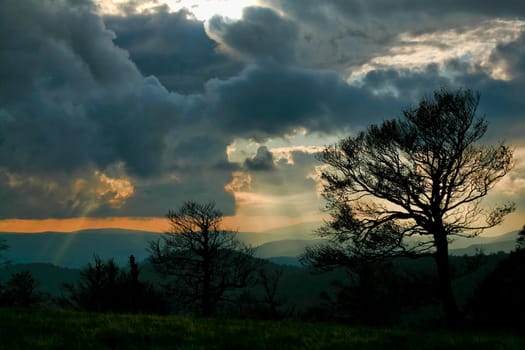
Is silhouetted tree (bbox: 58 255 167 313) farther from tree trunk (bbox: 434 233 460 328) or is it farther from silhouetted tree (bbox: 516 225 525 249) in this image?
silhouetted tree (bbox: 516 225 525 249)

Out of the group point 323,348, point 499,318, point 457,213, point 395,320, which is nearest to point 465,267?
point 457,213

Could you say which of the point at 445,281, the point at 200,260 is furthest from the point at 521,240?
the point at 200,260

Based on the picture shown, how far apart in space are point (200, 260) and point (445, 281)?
2816 cm

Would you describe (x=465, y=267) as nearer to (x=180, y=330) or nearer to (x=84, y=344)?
(x=180, y=330)

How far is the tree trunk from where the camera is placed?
80.6ft

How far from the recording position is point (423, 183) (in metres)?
24.8

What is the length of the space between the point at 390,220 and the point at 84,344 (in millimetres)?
18377

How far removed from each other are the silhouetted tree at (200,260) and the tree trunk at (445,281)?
2483 cm

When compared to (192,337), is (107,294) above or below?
below

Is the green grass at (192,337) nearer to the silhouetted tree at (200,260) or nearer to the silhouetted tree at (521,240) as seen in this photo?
the silhouetted tree at (521,240)

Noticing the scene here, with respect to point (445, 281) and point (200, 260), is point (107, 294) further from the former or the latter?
point (445, 281)

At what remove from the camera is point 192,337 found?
39.8 feet

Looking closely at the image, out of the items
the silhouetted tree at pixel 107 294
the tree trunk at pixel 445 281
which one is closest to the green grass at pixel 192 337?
the tree trunk at pixel 445 281

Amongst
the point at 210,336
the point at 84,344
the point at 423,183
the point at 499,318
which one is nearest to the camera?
the point at 84,344
